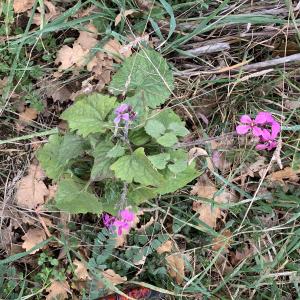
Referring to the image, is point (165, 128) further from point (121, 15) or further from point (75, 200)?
point (121, 15)

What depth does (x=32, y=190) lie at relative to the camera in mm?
2371

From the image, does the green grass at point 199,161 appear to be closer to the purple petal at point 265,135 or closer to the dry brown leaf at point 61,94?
the dry brown leaf at point 61,94

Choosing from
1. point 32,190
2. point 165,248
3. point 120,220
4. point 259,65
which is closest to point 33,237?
point 32,190

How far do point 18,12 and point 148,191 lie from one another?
1113 millimetres

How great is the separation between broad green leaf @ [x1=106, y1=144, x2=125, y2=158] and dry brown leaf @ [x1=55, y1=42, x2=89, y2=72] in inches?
26.2

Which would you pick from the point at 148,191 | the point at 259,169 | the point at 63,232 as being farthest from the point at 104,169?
Answer: the point at 259,169

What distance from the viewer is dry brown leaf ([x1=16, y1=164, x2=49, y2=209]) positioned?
236 cm

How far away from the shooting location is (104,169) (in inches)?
75.3

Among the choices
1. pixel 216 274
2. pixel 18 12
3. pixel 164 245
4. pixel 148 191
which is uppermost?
pixel 18 12

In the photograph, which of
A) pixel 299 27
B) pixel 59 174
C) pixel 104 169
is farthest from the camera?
pixel 299 27

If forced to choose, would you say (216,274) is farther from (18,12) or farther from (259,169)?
(18,12)

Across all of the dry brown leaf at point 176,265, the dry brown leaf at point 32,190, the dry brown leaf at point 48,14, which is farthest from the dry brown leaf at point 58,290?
the dry brown leaf at point 48,14

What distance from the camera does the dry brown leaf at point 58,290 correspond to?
2309 mm

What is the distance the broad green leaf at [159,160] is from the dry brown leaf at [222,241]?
680 millimetres
